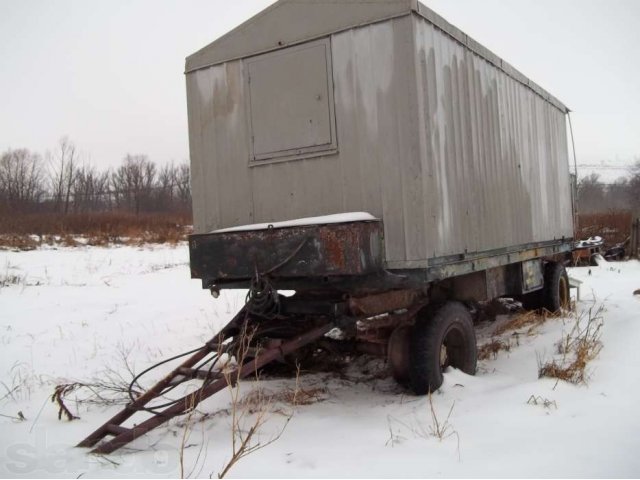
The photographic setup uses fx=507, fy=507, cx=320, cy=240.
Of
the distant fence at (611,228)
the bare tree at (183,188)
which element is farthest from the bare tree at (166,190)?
the distant fence at (611,228)

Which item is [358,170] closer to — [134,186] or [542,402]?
[542,402]

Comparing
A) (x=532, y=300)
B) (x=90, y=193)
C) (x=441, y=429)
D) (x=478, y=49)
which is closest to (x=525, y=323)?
(x=532, y=300)

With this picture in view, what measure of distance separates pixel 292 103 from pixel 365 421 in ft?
8.56

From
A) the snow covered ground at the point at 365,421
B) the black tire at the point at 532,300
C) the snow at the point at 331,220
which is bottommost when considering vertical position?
the snow covered ground at the point at 365,421

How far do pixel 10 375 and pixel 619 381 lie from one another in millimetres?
5536

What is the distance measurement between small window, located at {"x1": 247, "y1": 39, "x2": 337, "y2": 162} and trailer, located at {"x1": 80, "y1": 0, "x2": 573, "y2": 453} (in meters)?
0.01

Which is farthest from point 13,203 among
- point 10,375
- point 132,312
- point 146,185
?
point 10,375

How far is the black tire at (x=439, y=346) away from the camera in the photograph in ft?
13.1

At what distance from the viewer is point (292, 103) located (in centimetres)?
430

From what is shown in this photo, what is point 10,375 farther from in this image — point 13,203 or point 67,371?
point 13,203

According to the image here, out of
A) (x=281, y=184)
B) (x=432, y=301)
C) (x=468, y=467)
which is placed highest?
(x=281, y=184)

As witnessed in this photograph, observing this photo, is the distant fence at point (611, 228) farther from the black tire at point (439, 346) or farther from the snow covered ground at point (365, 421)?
the black tire at point (439, 346)

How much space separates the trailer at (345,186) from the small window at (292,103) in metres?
0.01

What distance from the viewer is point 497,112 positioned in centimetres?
521
